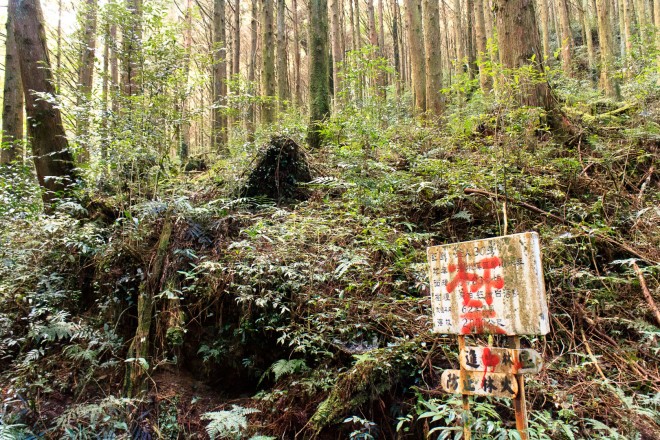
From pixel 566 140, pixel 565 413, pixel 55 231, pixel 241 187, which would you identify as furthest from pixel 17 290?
pixel 566 140

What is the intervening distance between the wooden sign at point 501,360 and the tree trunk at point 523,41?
529 centimetres

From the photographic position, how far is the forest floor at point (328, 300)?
2918 millimetres

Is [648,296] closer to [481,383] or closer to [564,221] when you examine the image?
[564,221]

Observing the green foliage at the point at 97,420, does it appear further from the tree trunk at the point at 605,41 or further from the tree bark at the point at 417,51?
the tree trunk at the point at 605,41

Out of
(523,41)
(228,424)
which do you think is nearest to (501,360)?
(228,424)

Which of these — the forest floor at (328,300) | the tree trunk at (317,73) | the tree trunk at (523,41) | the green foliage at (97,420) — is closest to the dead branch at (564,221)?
the forest floor at (328,300)

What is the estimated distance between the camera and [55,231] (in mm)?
4867

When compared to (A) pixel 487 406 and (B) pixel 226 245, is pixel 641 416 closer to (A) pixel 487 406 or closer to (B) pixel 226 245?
(A) pixel 487 406

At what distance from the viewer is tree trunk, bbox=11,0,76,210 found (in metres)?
6.19

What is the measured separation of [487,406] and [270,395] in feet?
5.89

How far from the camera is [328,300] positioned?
3.60 metres

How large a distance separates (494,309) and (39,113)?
24.5ft

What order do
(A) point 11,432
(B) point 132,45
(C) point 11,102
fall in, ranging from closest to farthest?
(A) point 11,432
(B) point 132,45
(C) point 11,102

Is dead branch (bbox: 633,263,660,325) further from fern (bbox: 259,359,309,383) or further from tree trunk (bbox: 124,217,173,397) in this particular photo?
tree trunk (bbox: 124,217,173,397)
